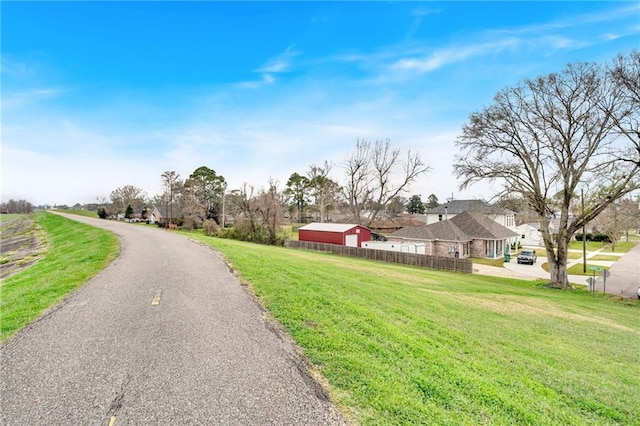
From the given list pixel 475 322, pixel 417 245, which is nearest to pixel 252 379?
pixel 475 322

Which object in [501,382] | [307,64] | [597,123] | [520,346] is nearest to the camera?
[501,382]

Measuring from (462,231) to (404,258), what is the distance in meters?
11.3

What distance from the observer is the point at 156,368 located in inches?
159

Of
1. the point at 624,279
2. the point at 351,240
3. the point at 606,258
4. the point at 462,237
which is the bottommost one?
the point at 624,279

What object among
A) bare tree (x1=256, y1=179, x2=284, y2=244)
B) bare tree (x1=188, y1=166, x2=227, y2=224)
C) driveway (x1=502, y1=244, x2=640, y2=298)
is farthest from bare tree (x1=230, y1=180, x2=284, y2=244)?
driveway (x1=502, y1=244, x2=640, y2=298)

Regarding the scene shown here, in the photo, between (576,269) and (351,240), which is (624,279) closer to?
(576,269)

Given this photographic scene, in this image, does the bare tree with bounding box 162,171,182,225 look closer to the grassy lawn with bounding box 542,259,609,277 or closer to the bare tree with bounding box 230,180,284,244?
the bare tree with bounding box 230,180,284,244

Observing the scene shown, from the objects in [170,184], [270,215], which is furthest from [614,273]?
[170,184]

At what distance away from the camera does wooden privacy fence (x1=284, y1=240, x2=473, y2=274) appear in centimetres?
2302

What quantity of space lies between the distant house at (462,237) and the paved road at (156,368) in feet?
91.1

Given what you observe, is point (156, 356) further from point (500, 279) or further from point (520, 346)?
point (500, 279)

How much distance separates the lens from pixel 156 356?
4.35m

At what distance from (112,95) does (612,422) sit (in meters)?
22.7

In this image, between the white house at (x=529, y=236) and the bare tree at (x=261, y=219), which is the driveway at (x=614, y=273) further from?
the bare tree at (x=261, y=219)
